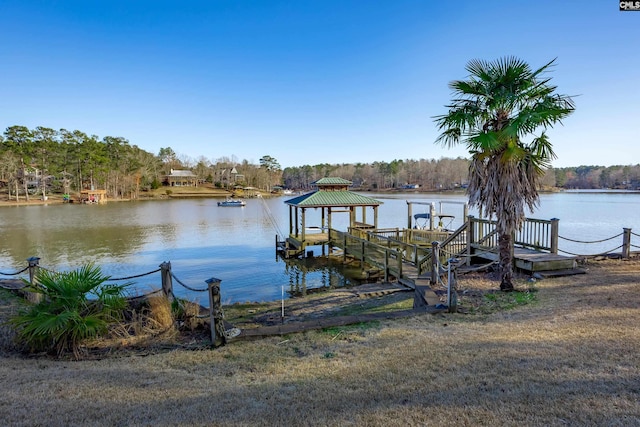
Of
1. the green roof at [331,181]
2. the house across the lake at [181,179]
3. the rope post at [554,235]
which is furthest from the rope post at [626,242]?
the house across the lake at [181,179]

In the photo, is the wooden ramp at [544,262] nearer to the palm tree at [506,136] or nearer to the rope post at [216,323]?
the palm tree at [506,136]

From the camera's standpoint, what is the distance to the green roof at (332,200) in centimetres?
1917

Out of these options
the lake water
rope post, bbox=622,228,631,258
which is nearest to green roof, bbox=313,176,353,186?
the lake water

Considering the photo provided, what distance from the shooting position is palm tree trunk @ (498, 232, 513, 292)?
26.3 feet

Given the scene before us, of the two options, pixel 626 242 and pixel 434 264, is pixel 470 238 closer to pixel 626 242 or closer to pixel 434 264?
pixel 434 264

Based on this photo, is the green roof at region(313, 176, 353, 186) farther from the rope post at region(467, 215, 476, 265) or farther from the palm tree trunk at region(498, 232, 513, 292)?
the palm tree trunk at region(498, 232, 513, 292)

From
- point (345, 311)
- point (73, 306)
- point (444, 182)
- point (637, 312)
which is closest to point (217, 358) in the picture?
point (73, 306)

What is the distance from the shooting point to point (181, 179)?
301 feet

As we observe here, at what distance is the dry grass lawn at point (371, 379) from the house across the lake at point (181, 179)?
92.7 meters

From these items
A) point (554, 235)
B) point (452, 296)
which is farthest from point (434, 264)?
point (554, 235)

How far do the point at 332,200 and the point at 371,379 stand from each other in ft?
52.6

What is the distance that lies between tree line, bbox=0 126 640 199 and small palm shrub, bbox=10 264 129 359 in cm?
2808

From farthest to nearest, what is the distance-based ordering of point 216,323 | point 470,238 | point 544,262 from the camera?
point 470,238, point 544,262, point 216,323

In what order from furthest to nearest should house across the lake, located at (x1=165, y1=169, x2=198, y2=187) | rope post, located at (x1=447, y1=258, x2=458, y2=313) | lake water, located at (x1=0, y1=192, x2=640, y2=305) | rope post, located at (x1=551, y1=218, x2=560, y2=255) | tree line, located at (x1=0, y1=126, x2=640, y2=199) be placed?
house across the lake, located at (x1=165, y1=169, x2=198, y2=187)
tree line, located at (x1=0, y1=126, x2=640, y2=199)
lake water, located at (x1=0, y1=192, x2=640, y2=305)
rope post, located at (x1=551, y1=218, x2=560, y2=255)
rope post, located at (x1=447, y1=258, x2=458, y2=313)
